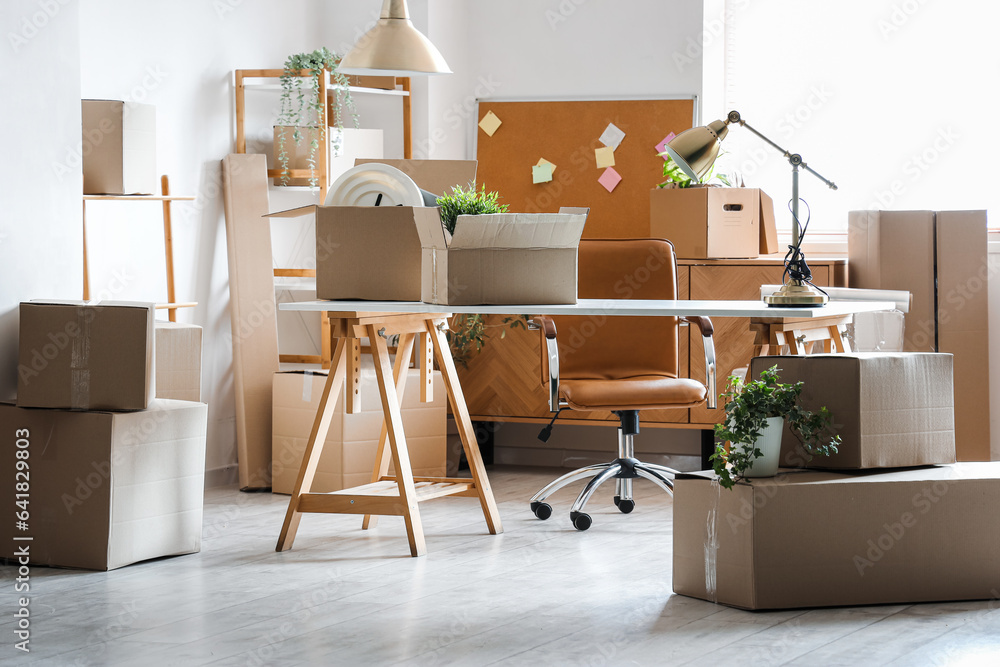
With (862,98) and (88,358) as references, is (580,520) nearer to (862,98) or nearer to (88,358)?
(88,358)

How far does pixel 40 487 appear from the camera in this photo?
3.19m

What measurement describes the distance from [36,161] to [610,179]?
242 cm

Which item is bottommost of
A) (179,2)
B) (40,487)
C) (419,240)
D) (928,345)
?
(40,487)

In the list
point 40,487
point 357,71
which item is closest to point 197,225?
point 357,71

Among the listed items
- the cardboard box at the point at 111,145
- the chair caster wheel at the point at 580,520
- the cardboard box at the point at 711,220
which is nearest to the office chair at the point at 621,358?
the chair caster wheel at the point at 580,520

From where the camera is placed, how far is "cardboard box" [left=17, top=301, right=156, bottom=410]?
3164 millimetres

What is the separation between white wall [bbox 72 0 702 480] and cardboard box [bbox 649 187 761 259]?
0.66 m

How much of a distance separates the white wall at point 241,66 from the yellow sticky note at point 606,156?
0.25 metres

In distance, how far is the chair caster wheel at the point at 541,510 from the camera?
3848mm

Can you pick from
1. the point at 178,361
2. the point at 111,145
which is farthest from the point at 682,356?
the point at 111,145

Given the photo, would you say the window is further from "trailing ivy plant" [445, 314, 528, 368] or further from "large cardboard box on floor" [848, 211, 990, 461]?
A: "trailing ivy plant" [445, 314, 528, 368]

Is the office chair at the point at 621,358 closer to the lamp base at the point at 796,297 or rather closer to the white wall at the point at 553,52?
the lamp base at the point at 796,297

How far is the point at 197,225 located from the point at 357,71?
44.8 inches

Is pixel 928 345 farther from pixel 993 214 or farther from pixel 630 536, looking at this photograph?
pixel 630 536
